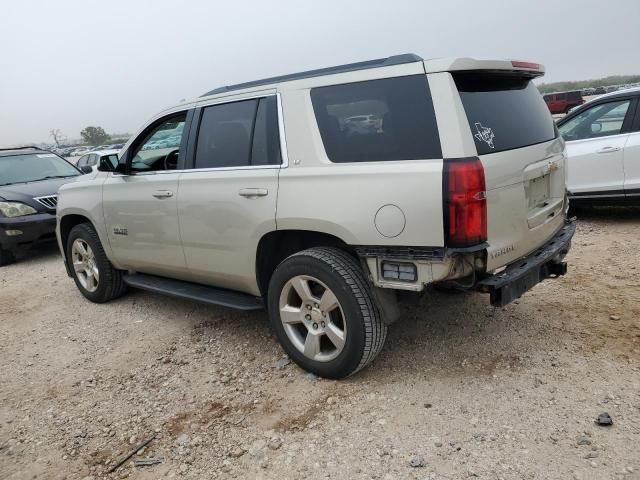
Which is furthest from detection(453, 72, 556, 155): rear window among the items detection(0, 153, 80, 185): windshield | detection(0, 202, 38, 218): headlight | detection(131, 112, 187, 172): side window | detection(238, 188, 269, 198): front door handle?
detection(0, 153, 80, 185): windshield

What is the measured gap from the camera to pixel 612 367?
10.4 feet

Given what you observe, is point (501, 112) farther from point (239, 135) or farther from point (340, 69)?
point (239, 135)

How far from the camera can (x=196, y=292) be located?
13.5ft

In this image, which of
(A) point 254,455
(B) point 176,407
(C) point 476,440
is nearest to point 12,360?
(B) point 176,407

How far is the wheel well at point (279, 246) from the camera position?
3.36 meters

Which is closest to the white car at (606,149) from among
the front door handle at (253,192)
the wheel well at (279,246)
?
the wheel well at (279,246)

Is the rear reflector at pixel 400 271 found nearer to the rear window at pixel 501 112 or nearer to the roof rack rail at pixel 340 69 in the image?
the rear window at pixel 501 112

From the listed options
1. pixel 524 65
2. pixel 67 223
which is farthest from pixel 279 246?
pixel 67 223

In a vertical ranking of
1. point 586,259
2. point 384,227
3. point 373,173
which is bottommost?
point 586,259

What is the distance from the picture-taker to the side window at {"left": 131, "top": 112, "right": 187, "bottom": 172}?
14.3ft

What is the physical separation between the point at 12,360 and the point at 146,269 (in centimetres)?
127

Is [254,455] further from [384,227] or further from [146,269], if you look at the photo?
[146,269]

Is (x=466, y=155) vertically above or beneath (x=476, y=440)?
above

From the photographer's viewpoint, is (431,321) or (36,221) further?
(36,221)
